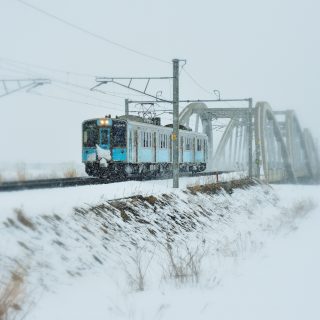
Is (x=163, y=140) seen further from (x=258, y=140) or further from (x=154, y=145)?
(x=258, y=140)

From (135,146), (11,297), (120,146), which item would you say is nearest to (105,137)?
(120,146)

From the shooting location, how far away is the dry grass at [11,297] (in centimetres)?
631

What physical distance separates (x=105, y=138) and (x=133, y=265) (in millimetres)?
15392

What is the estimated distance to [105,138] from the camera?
24.7 m

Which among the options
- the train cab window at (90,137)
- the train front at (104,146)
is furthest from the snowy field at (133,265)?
the train cab window at (90,137)

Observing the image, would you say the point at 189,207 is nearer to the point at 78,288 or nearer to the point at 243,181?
the point at 78,288

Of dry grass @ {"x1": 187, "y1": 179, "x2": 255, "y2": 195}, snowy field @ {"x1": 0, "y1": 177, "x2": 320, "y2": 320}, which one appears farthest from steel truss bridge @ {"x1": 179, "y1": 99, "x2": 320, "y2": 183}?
snowy field @ {"x1": 0, "y1": 177, "x2": 320, "y2": 320}

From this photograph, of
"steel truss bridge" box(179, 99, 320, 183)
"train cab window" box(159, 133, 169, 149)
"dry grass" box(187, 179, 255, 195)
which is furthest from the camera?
"steel truss bridge" box(179, 99, 320, 183)

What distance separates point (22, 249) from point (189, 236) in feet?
22.1

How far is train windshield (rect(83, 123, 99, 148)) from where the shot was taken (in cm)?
2500

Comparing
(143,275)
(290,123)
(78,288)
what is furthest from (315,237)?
(290,123)

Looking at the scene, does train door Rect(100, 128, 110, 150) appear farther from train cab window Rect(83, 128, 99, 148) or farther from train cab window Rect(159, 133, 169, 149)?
train cab window Rect(159, 133, 169, 149)

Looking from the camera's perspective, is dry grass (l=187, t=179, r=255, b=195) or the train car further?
the train car

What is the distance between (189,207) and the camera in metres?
17.5
